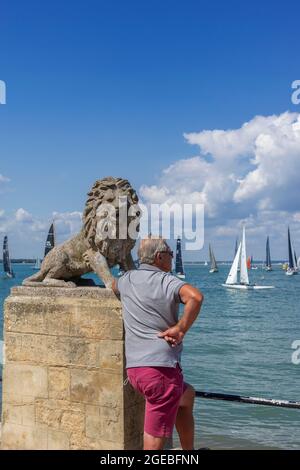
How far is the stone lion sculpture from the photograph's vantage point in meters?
4.46

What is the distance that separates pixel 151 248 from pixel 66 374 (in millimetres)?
1345

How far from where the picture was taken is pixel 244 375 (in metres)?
16.1

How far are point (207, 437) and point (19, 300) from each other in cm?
603

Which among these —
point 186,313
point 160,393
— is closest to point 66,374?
point 160,393

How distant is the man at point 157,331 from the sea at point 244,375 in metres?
4.42

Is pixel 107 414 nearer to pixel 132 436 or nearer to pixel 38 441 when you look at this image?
pixel 132 436

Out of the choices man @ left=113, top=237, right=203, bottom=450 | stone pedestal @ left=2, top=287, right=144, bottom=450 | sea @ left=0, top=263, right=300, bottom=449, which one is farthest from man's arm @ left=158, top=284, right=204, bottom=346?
sea @ left=0, top=263, right=300, bottom=449

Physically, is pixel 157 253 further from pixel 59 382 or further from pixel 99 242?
pixel 59 382

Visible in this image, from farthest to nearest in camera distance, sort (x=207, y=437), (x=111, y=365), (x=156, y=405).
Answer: (x=207, y=437) < (x=111, y=365) < (x=156, y=405)

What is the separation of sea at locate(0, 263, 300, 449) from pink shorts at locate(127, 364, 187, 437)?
4375mm

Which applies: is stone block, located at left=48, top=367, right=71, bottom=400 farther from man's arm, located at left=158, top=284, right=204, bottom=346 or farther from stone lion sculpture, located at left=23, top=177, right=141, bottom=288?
man's arm, located at left=158, top=284, right=204, bottom=346

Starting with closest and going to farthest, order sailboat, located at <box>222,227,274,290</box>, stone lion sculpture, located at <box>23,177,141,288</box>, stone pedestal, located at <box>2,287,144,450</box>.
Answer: stone pedestal, located at <box>2,287,144,450</box>, stone lion sculpture, located at <box>23,177,141,288</box>, sailboat, located at <box>222,227,274,290</box>
